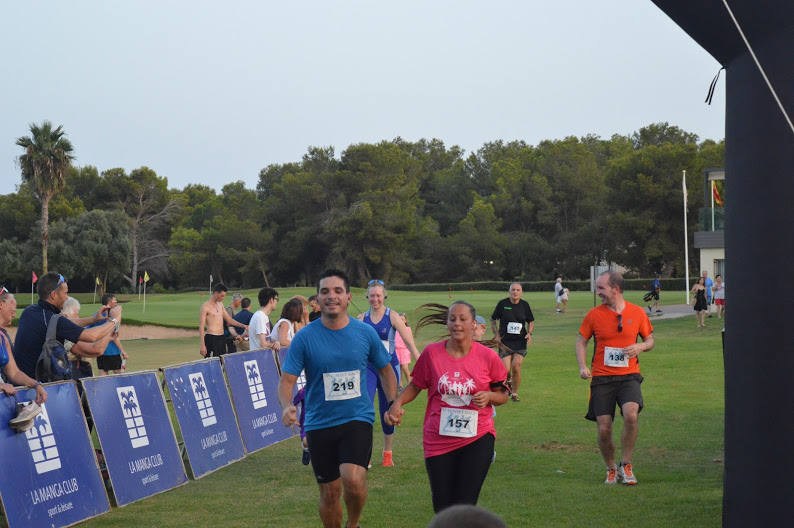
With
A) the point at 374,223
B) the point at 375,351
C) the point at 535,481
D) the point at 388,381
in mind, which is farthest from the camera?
the point at 374,223

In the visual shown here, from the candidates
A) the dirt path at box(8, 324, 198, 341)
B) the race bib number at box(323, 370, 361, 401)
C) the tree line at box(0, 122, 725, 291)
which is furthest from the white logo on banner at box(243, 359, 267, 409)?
the tree line at box(0, 122, 725, 291)

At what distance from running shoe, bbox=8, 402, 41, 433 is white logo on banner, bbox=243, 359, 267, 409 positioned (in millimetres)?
5566

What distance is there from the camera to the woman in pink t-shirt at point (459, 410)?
20.9 feet

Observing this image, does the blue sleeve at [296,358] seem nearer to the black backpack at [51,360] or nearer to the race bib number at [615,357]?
the black backpack at [51,360]

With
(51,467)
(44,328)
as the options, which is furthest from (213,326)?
(51,467)

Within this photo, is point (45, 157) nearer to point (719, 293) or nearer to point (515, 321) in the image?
point (719, 293)

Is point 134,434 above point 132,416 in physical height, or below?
below

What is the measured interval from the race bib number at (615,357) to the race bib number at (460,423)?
3.43 m

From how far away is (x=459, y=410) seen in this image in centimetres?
637

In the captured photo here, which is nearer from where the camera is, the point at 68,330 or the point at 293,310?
the point at 68,330

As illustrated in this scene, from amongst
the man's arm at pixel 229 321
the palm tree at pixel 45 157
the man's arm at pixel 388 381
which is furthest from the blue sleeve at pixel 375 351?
the palm tree at pixel 45 157

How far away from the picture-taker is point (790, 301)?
5680 millimetres

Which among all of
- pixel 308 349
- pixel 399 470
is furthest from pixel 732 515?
pixel 399 470

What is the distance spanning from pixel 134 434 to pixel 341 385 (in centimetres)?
356
